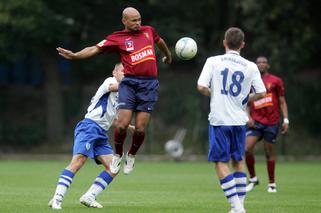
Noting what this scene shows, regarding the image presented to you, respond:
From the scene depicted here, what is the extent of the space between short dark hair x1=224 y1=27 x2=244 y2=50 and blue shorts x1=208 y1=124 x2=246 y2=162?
3.53 ft

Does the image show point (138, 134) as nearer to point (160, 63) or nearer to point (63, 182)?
point (63, 182)

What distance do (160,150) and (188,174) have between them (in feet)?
39.5

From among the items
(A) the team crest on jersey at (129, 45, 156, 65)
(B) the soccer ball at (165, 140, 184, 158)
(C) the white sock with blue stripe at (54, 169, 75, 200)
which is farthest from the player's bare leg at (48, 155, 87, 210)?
(B) the soccer ball at (165, 140, 184, 158)

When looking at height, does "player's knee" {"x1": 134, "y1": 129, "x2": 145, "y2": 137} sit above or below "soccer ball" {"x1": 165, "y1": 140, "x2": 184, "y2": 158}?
above

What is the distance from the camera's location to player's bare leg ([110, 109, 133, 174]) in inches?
477

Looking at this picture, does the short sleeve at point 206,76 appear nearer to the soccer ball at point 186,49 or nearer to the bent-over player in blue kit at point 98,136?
the soccer ball at point 186,49

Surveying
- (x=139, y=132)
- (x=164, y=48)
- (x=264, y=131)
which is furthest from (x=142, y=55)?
(x=264, y=131)

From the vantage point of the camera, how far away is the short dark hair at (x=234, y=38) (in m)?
11.0

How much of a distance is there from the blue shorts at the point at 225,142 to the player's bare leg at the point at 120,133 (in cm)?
150

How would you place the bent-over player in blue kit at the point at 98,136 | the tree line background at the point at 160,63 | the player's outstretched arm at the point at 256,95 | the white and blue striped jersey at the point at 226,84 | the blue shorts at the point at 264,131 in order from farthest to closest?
the tree line background at the point at 160,63
the blue shorts at the point at 264,131
the bent-over player in blue kit at the point at 98,136
the player's outstretched arm at the point at 256,95
the white and blue striped jersey at the point at 226,84

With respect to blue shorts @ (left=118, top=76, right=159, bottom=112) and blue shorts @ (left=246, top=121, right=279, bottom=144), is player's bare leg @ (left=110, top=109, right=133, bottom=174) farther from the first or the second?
blue shorts @ (left=246, top=121, right=279, bottom=144)

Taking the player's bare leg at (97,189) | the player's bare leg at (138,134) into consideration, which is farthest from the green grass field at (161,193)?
the player's bare leg at (138,134)

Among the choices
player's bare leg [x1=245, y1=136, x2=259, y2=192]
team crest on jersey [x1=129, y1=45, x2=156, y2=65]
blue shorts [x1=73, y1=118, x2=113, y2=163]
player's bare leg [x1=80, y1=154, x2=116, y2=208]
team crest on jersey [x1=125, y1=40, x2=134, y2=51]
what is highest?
team crest on jersey [x1=125, y1=40, x2=134, y2=51]

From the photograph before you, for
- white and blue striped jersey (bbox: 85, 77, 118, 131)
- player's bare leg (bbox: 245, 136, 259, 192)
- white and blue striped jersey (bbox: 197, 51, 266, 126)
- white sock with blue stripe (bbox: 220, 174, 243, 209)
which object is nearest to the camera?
white sock with blue stripe (bbox: 220, 174, 243, 209)
